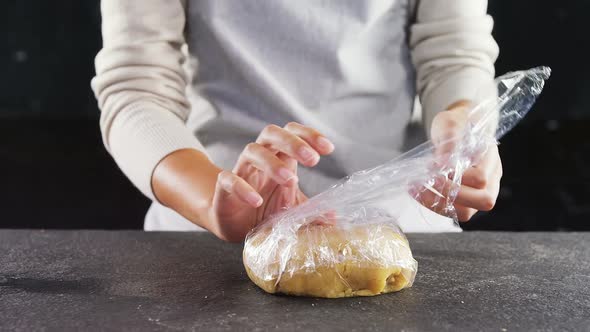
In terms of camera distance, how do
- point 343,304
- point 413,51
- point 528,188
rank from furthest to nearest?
point 528,188 → point 413,51 → point 343,304

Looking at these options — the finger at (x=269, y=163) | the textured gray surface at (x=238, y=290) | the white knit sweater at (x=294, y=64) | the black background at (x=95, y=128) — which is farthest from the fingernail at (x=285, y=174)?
the black background at (x=95, y=128)

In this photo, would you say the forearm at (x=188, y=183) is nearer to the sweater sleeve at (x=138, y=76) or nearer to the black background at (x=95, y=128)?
the sweater sleeve at (x=138, y=76)

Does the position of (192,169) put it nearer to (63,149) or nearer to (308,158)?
(308,158)

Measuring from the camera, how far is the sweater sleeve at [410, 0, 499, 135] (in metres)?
1.04

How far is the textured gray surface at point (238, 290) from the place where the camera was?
0.59 m

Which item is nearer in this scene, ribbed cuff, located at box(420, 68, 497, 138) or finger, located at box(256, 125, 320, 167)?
finger, located at box(256, 125, 320, 167)

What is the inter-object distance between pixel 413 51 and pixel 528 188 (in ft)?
3.81

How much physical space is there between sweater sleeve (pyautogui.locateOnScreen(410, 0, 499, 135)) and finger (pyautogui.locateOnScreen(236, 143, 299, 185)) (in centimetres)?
41

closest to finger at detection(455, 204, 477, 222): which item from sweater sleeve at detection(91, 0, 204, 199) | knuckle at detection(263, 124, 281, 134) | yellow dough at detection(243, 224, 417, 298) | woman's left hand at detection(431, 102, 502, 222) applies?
woman's left hand at detection(431, 102, 502, 222)

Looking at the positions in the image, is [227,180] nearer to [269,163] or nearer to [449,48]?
[269,163]

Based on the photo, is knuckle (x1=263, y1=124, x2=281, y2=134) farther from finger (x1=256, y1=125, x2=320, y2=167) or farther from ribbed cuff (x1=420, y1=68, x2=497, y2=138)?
ribbed cuff (x1=420, y1=68, x2=497, y2=138)

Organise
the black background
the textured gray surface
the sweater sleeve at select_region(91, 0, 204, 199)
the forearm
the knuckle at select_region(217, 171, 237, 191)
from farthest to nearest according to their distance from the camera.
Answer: the black background, the sweater sleeve at select_region(91, 0, 204, 199), the forearm, the knuckle at select_region(217, 171, 237, 191), the textured gray surface

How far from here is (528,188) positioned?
2119 millimetres

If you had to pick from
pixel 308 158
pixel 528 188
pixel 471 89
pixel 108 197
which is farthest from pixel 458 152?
pixel 108 197
